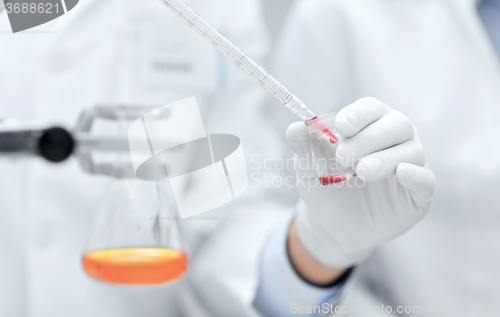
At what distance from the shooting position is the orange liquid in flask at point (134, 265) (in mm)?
349

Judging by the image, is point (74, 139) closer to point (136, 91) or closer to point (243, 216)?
point (136, 91)

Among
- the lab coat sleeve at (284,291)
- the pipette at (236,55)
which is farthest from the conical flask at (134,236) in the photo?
the lab coat sleeve at (284,291)

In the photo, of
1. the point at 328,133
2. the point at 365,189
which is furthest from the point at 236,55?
the point at 365,189

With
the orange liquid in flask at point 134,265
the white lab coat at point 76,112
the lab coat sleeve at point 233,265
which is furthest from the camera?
the lab coat sleeve at point 233,265

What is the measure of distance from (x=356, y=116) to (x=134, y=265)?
251 mm

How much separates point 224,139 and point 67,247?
0.32m

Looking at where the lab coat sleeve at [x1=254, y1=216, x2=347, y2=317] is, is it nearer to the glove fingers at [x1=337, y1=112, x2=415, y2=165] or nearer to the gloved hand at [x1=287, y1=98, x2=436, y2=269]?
the gloved hand at [x1=287, y1=98, x2=436, y2=269]

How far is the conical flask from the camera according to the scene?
0.35 m

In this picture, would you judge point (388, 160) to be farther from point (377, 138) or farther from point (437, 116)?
point (437, 116)

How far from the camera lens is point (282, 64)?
2.60 ft

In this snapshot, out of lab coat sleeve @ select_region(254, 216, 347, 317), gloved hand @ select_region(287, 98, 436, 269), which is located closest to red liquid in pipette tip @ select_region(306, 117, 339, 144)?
gloved hand @ select_region(287, 98, 436, 269)

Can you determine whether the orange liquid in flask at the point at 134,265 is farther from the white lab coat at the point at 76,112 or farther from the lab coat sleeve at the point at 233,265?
the lab coat sleeve at the point at 233,265

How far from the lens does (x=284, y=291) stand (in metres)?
0.61

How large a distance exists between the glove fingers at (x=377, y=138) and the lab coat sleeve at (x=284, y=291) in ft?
0.90
